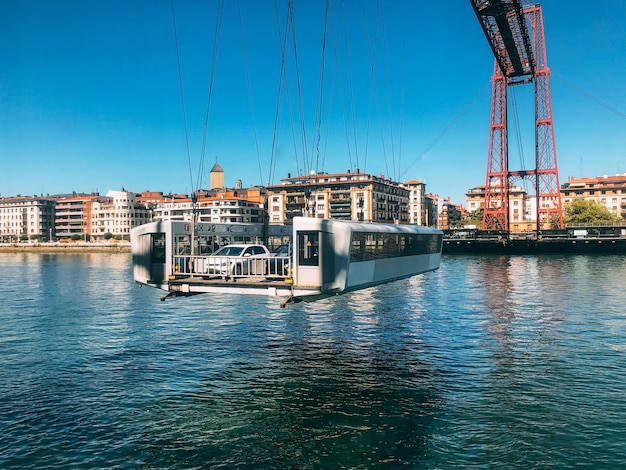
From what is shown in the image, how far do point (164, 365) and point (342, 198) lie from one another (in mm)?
142501

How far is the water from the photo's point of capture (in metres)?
13.5

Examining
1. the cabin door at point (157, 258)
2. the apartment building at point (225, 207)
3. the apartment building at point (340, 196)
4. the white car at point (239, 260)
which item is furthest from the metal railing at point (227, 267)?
the apartment building at point (225, 207)

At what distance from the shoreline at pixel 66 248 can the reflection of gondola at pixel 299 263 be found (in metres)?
148

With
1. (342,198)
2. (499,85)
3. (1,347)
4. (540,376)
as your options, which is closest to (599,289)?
(540,376)

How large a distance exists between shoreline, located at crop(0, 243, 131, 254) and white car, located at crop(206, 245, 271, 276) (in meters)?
146

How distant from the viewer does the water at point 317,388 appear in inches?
530

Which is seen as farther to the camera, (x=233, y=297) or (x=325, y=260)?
(x=233, y=297)

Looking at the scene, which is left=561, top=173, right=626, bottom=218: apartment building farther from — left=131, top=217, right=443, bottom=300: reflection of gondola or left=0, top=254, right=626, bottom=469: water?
left=131, top=217, right=443, bottom=300: reflection of gondola

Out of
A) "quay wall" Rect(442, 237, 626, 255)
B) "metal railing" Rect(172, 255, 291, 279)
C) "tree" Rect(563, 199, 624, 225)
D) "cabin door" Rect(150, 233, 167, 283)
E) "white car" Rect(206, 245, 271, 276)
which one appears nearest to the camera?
"metal railing" Rect(172, 255, 291, 279)

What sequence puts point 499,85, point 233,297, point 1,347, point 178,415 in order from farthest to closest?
point 499,85 → point 233,297 → point 1,347 → point 178,415

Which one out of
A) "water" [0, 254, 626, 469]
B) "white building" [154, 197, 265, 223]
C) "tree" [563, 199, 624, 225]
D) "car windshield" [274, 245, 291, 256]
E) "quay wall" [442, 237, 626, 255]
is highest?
"white building" [154, 197, 265, 223]

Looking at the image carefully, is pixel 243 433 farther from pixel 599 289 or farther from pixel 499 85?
pixel 499 85

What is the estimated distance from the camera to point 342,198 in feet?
533

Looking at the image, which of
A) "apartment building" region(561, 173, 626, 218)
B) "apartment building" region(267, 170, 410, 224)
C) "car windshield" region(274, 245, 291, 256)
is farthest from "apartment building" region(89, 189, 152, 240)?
"car windshield" region(274, 245, 291, 256)
